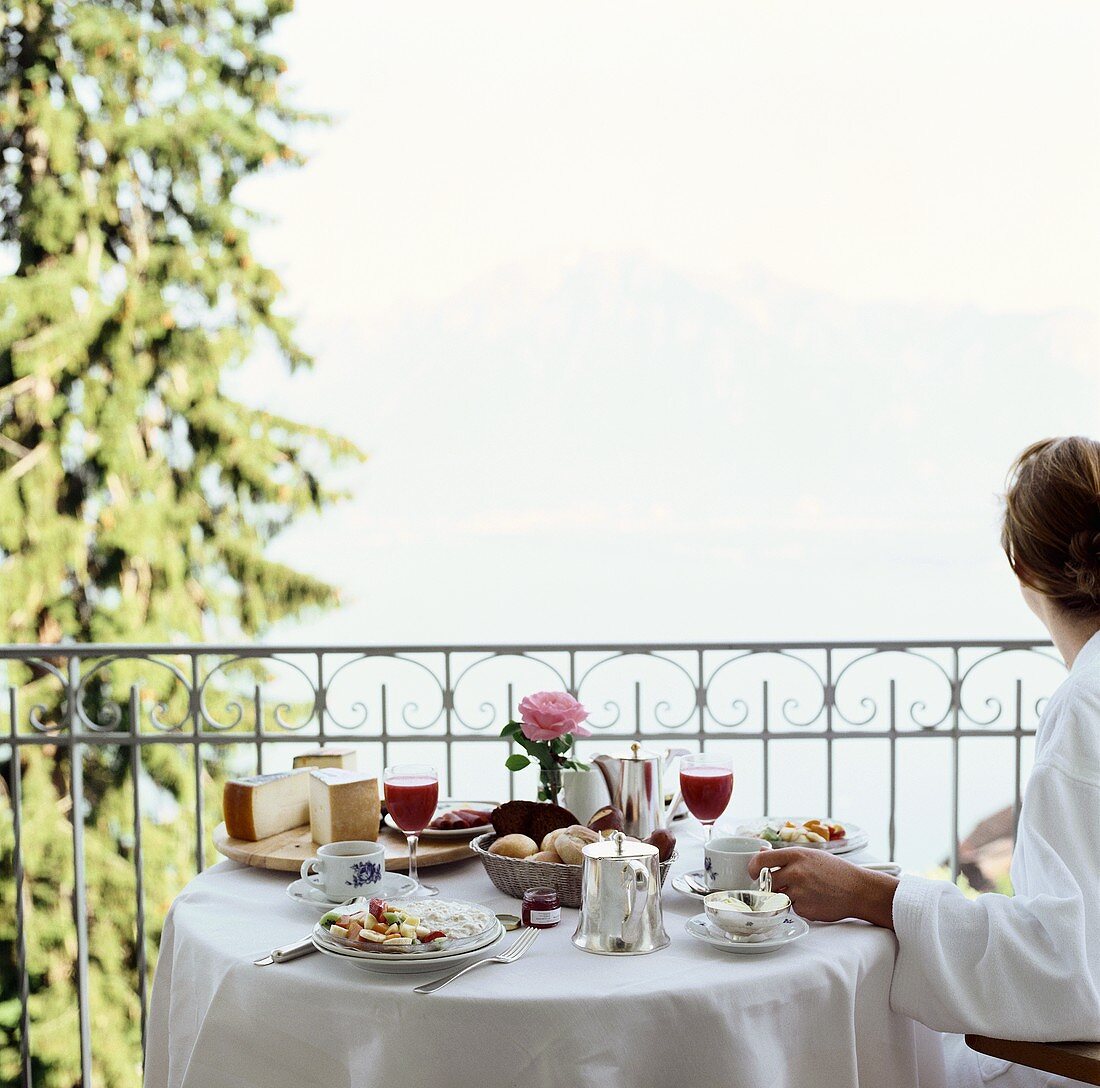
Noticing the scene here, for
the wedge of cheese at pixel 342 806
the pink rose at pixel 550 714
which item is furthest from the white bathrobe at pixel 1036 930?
the wedge of cheese at pixel 342 806

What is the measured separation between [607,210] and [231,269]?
16.5ft

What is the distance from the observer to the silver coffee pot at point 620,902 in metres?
1.34

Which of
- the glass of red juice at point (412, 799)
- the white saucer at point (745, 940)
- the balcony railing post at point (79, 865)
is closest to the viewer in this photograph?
the white saucer at point (745, 940)

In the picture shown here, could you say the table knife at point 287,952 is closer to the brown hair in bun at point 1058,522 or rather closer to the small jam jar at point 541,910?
the small jam jar at point 541,910

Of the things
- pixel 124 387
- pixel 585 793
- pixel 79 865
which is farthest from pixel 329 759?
pixel 124 387

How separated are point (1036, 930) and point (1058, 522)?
490mm

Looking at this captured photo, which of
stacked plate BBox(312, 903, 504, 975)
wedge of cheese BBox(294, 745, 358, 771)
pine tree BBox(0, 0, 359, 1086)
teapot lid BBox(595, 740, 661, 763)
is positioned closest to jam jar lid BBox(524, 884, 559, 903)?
A: stacked plate BBox(312, 903, 504, 975)

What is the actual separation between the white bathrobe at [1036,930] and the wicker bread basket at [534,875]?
322mm

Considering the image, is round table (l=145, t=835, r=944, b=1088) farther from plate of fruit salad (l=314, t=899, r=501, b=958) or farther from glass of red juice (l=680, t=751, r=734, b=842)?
glass of red juice (l=680, t=751, r=734, b=842)

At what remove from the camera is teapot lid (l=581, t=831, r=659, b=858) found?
52.8 inches

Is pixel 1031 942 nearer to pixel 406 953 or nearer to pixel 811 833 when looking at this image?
pixel 811 833

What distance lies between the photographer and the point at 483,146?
11219mm

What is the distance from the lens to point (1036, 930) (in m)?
1.37

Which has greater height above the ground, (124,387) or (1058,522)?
(124,387)
